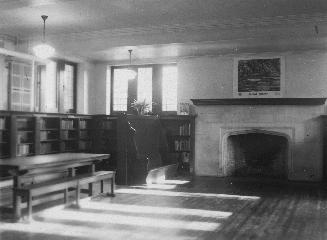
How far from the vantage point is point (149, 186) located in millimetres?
8102

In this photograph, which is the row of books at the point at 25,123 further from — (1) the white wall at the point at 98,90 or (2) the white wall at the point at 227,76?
(2) the white wall at the point at 227,76

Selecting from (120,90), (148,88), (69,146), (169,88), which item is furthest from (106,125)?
(169,88)

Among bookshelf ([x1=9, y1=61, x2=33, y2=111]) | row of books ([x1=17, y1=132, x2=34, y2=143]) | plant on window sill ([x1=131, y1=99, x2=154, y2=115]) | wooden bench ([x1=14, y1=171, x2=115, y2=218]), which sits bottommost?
wooden bench ([x1=14, y1=171, x2=115, y2=218])

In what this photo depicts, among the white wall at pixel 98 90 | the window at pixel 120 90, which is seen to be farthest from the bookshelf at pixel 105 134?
the window at pixel 120 90

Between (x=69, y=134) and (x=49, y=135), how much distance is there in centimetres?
84

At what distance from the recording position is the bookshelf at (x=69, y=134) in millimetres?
10320

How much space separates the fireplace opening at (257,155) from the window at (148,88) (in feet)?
7.00

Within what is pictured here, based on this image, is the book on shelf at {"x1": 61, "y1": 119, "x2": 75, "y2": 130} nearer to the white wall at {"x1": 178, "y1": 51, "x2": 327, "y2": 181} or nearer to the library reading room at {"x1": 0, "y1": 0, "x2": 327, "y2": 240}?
the library reading room at {"x1": 0, "y1": 0, "x2": 327, "y2": 240}

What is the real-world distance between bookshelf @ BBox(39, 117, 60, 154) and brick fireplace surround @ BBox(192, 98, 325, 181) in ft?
11.7

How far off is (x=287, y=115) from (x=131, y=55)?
14.7ft

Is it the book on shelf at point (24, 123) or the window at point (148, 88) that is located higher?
the window at point (148, 88)

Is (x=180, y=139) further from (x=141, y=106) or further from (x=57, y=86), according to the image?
(x=57, y=86)

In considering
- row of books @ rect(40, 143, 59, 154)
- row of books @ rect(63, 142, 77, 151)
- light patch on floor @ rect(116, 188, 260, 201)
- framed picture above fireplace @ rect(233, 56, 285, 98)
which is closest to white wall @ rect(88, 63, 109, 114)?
row of books @ rect(63, 142, 77, 151)

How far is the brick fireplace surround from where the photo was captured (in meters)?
9.49
